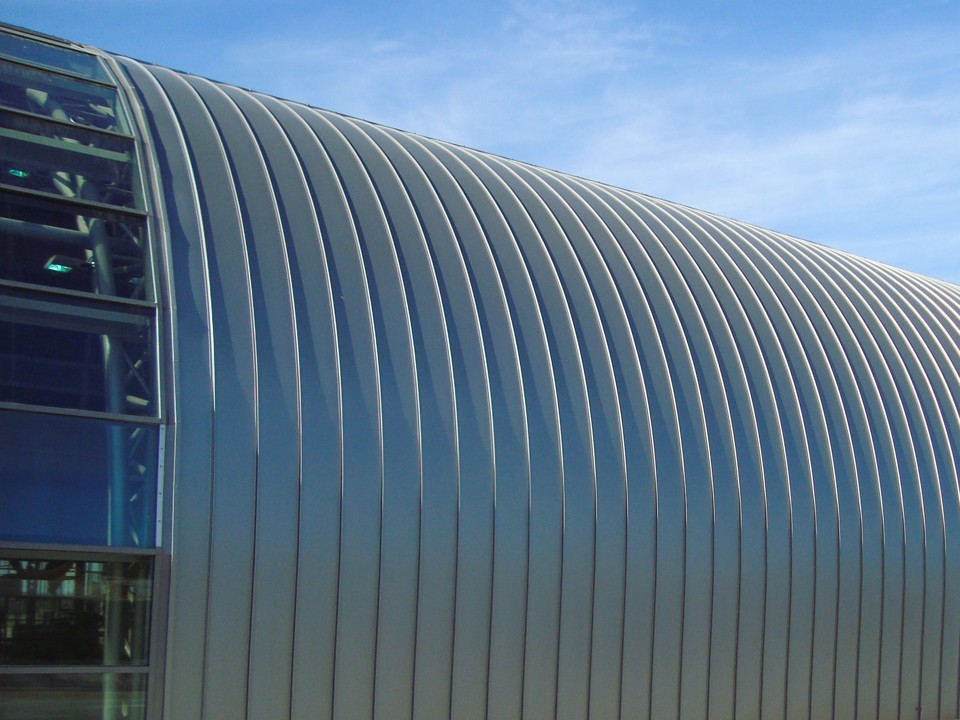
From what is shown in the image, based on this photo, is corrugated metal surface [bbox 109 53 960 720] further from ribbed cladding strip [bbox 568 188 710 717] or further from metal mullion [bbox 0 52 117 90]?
metal mullion [bbox 0 52 117 90]

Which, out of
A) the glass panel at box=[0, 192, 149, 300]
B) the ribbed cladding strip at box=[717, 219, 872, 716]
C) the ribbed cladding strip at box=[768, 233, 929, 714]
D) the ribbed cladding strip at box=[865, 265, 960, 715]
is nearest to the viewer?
the glass panel at box=[0, 192, 149, 300]

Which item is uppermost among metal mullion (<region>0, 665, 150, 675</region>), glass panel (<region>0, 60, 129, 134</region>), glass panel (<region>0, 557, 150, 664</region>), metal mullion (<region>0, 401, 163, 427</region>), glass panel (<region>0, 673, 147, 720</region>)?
glass panel (<region>0, 60, 129, 134</region>)

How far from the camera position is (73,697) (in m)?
9.02

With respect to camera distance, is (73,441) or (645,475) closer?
(73,441)

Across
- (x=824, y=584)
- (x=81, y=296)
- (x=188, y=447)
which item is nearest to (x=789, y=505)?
(x=824, y=584)

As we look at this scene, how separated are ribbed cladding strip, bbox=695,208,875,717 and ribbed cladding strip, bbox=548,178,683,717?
8.47ft

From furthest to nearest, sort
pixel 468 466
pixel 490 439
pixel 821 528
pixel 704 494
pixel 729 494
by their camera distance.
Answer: pixel 821 528, pixel 729 494, pixel 704 494, pixel 490 439, pixel 468 466

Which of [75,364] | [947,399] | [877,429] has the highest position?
[947,399]

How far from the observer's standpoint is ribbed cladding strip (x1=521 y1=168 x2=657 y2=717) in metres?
12.0

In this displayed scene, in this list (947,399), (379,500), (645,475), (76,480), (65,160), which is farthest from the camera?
(947,399)

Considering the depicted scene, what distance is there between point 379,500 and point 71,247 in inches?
156

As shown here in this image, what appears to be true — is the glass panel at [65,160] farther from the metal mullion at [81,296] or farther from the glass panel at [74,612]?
→ the glass panel at [74,612]

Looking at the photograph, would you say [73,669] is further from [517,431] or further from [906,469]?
[906,469]

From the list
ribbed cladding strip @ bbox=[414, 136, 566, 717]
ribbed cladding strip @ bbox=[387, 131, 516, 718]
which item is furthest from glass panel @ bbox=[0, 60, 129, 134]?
ribbed cladding strip @ bbox=[414, 136, 566, 717]
